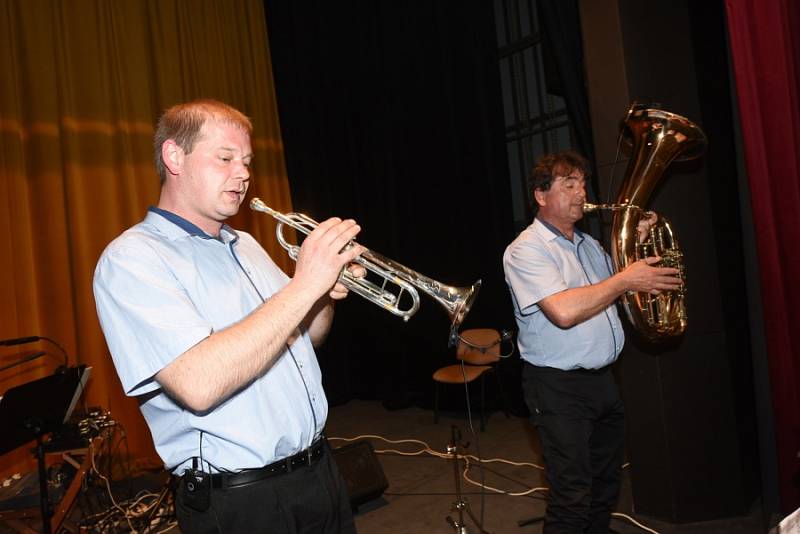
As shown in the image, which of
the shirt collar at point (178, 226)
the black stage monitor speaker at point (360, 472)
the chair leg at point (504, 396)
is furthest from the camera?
the chair leg at point (504, 396)

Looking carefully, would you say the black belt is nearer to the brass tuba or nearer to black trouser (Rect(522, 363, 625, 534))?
black trouser (Rect(522, 363, 625, 534))

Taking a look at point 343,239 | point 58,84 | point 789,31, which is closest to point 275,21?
point 58,84

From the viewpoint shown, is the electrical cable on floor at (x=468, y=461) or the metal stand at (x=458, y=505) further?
the electrical cable on floor at (x=468, y=461)

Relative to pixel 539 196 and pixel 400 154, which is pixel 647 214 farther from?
pixel 400 154

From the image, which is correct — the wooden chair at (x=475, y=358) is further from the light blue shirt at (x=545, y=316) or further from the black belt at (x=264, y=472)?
the black belt at (x=264, y=472)

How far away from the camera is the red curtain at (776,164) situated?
8.97ft

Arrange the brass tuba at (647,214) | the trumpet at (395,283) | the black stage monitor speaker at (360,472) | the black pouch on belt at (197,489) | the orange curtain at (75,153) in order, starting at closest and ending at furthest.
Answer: the black pouch on belt at (197,489) < the trumpet at (395,283) < the brass tuba at (647,214) < the black stage monitor speaker at (360,472) < the orange curtain at (75,153)

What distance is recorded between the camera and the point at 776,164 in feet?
9.23

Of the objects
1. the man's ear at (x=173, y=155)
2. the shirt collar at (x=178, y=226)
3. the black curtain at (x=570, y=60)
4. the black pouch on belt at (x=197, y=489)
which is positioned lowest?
the black pouch on belt at (x=197, y=489)

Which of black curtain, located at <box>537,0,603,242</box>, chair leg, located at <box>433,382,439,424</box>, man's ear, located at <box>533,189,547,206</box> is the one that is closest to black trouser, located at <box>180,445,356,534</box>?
man's ear, located at <box>533,189,547,206</box>

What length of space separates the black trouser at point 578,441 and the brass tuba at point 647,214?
0.39 meters

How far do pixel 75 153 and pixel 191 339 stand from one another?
5.14 metres

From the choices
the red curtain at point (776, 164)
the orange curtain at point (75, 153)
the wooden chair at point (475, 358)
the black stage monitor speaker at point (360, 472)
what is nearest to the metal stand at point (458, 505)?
the black stage monitor speaker at point (360, 472)

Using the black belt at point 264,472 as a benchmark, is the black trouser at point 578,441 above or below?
below
